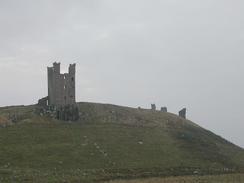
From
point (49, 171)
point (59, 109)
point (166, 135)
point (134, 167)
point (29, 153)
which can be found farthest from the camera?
point (59, 109)

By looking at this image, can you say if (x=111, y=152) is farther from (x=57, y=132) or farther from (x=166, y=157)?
(x=57, y=132)

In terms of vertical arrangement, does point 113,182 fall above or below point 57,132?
below

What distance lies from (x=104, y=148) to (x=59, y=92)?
28134 millimetres

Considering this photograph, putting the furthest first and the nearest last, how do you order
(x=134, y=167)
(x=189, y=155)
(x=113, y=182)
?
1. (x=189, y=155)
2. (x=134, y=167)
3. (x=113, y=182)

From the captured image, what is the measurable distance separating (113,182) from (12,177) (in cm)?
985

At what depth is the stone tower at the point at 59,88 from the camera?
9681 centimetres

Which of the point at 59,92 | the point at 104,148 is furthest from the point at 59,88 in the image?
the point at 104,148

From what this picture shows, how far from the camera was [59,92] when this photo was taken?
9725cm

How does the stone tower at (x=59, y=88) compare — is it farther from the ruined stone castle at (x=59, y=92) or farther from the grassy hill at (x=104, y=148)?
the grassy hill at (x=104, y=148)

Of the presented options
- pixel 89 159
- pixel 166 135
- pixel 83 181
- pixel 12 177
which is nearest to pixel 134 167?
pixel 89 159

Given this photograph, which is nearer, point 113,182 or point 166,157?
point 113,182

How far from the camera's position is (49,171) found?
57000 mm

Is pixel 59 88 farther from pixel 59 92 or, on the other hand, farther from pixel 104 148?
pixel 104 148

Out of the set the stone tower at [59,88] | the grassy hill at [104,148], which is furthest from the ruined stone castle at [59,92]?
the grassy hill at [104,148]
